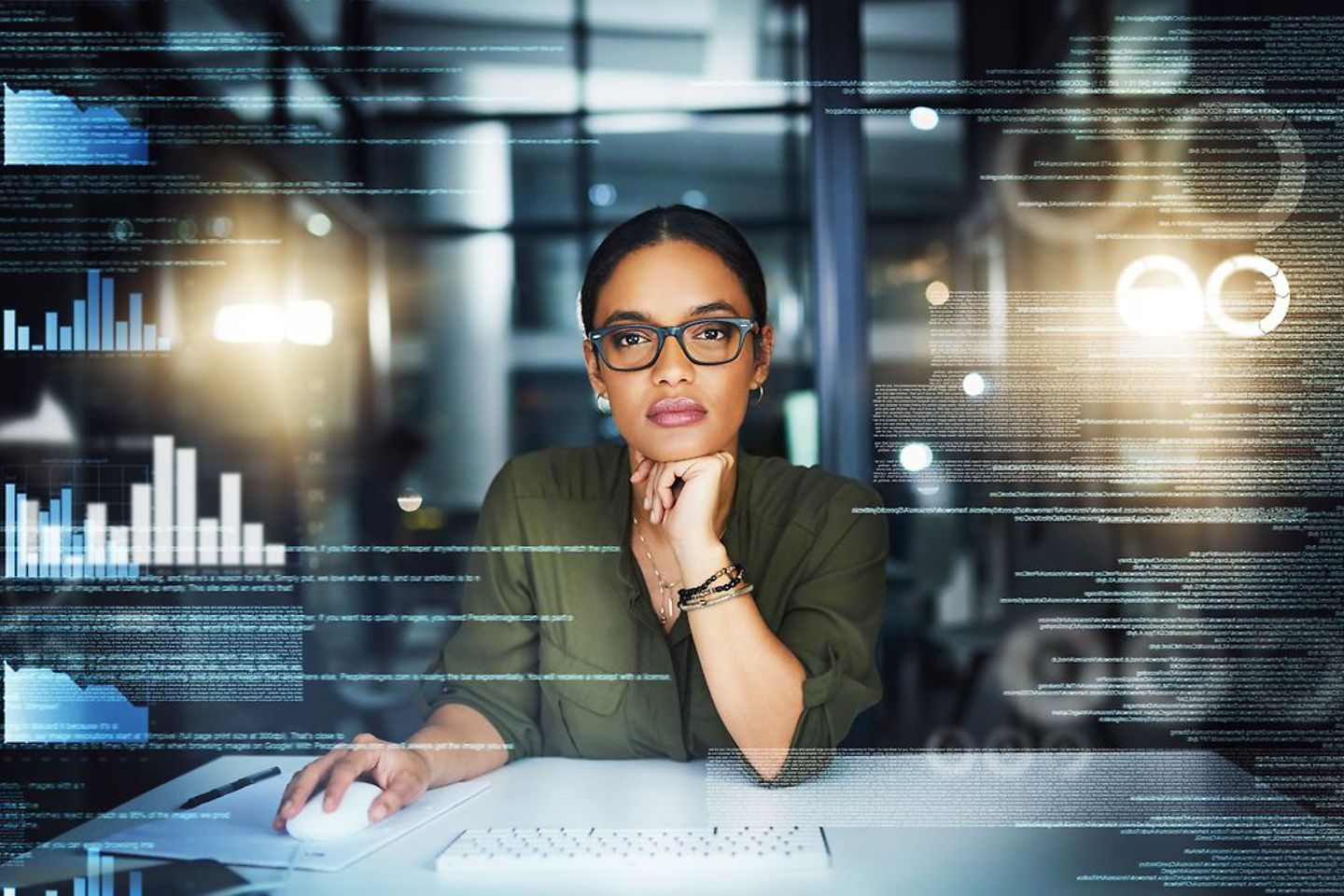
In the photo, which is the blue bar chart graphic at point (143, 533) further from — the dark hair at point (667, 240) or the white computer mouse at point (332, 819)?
the dark hair at point (667, 240)

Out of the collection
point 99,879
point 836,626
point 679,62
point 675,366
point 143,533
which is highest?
point 679,62

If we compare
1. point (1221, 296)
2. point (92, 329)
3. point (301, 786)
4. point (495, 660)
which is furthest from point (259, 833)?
point (1221, 296)

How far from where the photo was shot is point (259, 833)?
99 centimetres

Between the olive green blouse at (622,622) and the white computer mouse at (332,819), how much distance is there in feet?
0.60

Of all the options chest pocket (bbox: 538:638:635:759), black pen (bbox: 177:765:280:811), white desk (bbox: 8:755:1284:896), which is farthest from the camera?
chest pocket (bbox: 538:638:635:759)

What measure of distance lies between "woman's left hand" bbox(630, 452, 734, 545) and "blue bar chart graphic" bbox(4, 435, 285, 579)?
1.49ft

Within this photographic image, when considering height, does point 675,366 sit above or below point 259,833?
above

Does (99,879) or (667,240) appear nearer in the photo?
(99,879)

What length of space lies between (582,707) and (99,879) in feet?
1.76

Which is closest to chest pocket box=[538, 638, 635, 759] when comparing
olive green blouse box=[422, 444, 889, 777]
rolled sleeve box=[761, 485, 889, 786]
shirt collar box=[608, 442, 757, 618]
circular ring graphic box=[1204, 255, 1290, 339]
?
olive green blouse box=[422, 444, 889, 777]

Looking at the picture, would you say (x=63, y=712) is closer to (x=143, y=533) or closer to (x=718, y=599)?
(x=143, y=533)

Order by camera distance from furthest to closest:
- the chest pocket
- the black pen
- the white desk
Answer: the chest pocket
the black pen
the white desk

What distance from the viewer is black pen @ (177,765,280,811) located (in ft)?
3.49

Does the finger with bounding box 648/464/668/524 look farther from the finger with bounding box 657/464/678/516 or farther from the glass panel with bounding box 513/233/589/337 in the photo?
the glass panel with bounding box 513/233/589/337
